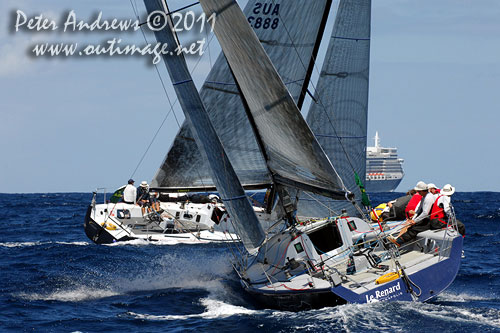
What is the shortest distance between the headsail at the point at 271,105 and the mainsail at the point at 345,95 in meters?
5.96

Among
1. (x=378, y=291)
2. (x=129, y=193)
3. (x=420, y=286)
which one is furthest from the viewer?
(x=129, y=193)

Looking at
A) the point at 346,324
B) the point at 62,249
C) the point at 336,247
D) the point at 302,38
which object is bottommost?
the point at 346,324

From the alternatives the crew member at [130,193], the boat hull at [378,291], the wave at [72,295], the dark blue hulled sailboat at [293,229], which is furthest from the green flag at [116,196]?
the boat hull at [378,291]

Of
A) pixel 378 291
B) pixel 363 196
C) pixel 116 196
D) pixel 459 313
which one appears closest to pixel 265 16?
pixel 363 196

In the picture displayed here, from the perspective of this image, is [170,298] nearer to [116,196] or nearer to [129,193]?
[129,193]

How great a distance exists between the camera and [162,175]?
57.1ft

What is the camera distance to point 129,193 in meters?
23.1

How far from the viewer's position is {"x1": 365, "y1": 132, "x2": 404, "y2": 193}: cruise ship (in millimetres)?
113625

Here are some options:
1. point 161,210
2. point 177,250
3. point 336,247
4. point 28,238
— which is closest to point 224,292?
point 336,247

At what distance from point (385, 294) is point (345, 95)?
801cm

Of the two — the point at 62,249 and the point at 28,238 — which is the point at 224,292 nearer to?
the point at 62,249

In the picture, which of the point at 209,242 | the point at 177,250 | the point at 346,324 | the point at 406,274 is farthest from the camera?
the point at 209,242

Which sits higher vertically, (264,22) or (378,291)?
(264,22)

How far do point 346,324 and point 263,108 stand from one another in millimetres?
3833
